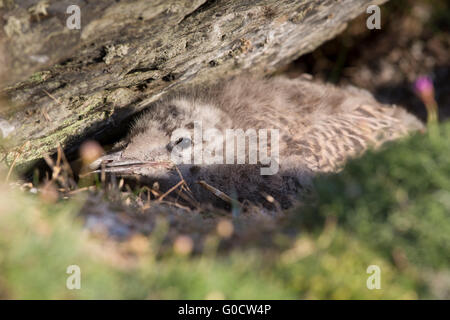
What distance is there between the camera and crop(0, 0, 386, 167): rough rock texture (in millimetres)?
2748

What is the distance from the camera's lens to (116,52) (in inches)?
127

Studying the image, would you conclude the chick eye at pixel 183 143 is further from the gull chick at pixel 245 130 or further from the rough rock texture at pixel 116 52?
the rough rock texture at pixel 116 52

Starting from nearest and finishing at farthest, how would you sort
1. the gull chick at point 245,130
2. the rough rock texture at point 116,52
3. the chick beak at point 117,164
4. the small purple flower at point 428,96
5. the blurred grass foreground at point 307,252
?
the blurred grass foreground at point 307,252 → the rough rock texture at point 116,52 → the small purple flower at point 428,96 → the chick beak at point 117,164 → the gull chick at point 245,130

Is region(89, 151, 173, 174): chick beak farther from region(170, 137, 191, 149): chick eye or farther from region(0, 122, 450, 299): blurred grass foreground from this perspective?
region(0, 122, 450, 299): blurred grass foreground

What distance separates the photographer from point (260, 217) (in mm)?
3436

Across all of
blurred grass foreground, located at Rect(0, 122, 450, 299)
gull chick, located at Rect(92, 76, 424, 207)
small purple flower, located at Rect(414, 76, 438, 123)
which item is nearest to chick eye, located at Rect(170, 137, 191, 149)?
gull chick, located at Rect(92, 76, 424, 207)

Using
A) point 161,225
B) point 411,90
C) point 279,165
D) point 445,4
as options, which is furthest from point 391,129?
point 445,4

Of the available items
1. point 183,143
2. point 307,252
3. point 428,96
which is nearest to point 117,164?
point 183,143

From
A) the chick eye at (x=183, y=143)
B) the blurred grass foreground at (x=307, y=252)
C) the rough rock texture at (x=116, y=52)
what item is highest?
the rough rock texture at (x=116, y=52)

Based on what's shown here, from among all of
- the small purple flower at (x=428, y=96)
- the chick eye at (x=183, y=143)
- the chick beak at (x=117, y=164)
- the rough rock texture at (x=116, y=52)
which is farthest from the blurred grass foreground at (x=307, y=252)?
the chick eye at (x=183, y=143)

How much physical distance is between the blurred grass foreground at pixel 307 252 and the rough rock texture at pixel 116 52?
2.96 ft

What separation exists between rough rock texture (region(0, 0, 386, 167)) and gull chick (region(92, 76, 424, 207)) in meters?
0.27

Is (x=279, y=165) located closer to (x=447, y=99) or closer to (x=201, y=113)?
(x=201, y=113)

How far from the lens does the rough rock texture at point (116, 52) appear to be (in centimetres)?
275
